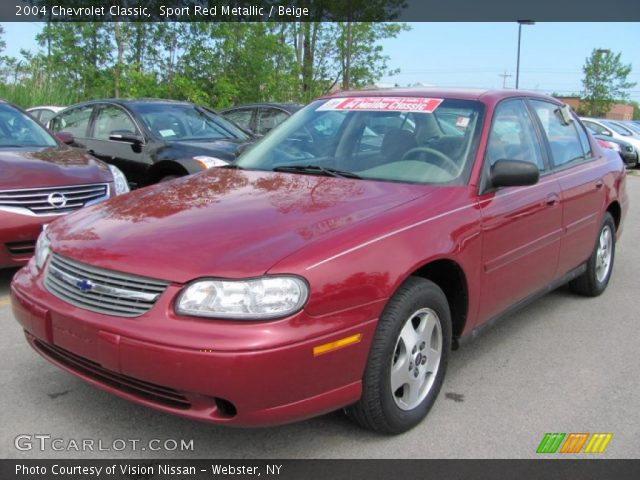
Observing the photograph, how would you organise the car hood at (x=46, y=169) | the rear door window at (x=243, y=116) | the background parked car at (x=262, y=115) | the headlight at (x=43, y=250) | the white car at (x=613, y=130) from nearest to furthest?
the headlight at (x=43, y=250) < the car hood at (x=46, y=169) < the background parked car at (x=262, y=115) < the rear door window at (x=243, y=116) < the white car at (x=613, y=130)

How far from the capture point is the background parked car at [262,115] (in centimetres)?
1123

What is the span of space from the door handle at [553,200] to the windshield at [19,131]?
4.59 meters

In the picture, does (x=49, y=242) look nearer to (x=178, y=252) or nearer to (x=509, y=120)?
(x=178, y=252)

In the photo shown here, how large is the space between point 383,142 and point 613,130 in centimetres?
1894

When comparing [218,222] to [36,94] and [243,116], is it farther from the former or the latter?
[36,94]

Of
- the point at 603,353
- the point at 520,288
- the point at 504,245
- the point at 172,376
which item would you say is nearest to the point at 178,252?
the point at 172,376

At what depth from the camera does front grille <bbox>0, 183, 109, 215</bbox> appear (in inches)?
186

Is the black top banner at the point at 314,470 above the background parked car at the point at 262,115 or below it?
below

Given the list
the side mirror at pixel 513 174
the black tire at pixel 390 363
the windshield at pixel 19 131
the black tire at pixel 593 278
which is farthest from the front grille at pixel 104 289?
the black tire at pixel 593 278

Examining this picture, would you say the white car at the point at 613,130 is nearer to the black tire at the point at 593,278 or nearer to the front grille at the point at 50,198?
the black tire at the point at 593,278

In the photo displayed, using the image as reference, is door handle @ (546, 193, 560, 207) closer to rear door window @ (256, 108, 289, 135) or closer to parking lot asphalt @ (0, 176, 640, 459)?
parking lot asphalt @ (0, 176, 640, 459)

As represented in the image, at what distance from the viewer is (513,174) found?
328cm

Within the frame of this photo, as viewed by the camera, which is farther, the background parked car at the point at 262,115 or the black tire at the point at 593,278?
the background parked car at the point at 262,115

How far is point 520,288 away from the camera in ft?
12.2
